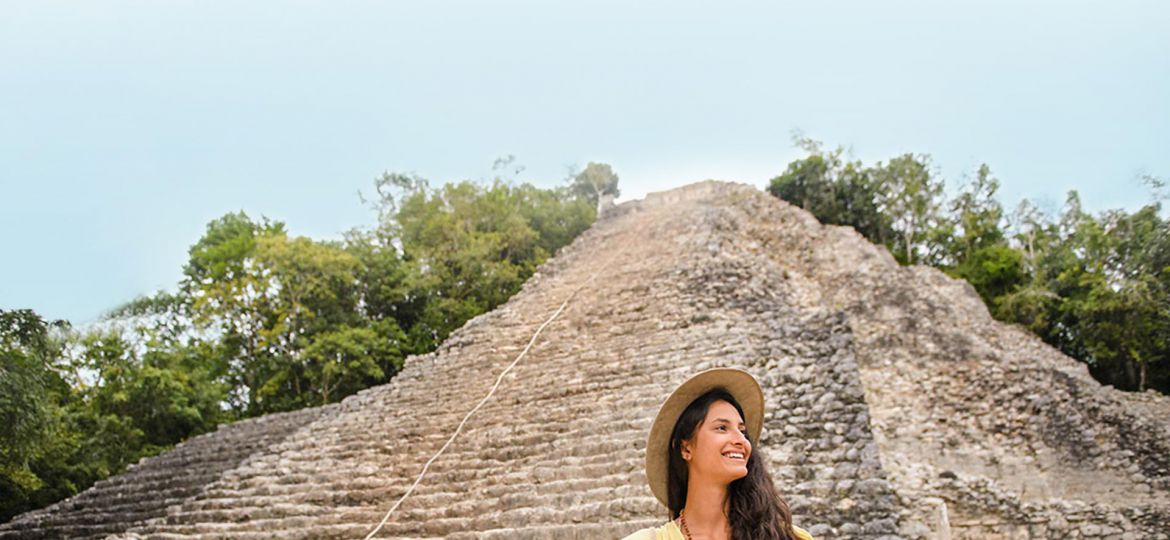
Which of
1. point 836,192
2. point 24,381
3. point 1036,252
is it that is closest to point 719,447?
point 24,381

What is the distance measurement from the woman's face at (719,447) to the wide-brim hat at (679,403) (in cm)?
7

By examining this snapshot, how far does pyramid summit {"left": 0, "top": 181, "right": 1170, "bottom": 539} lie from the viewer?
5.14m

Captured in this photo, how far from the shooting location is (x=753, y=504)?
190 centimetres

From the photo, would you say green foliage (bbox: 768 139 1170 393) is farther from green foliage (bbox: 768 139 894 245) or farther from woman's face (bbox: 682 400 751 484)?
woman's face (bbox: 682 400 751 484)

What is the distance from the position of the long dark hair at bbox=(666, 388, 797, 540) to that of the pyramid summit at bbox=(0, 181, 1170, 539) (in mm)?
2418

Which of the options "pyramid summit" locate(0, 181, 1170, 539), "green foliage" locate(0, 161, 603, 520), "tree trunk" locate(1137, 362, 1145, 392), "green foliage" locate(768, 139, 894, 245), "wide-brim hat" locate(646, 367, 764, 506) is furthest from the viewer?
"green foliage" locate(768, 139, 894, 245)

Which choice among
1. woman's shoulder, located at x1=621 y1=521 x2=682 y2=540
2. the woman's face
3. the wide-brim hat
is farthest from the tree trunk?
woman's shoulder, located at x1=621 y1=521 x2=682 y2=540

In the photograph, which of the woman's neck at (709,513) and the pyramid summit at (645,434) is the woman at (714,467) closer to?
the woman's neck at (709,513)

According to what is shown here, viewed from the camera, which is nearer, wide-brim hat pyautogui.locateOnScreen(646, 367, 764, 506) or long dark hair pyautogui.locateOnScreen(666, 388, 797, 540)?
long dark hair pyautogui.locateOnScreen(666, 388, 797, 540)

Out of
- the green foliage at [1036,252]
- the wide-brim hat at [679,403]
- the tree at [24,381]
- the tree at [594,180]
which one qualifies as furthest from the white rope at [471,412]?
the tree at [594,180]

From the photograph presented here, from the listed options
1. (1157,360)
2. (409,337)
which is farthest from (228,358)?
(1157,360)

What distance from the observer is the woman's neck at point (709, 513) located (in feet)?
6.28

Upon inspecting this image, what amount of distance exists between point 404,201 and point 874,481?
50.4 feet

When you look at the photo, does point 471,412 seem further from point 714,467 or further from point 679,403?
point 714,467
